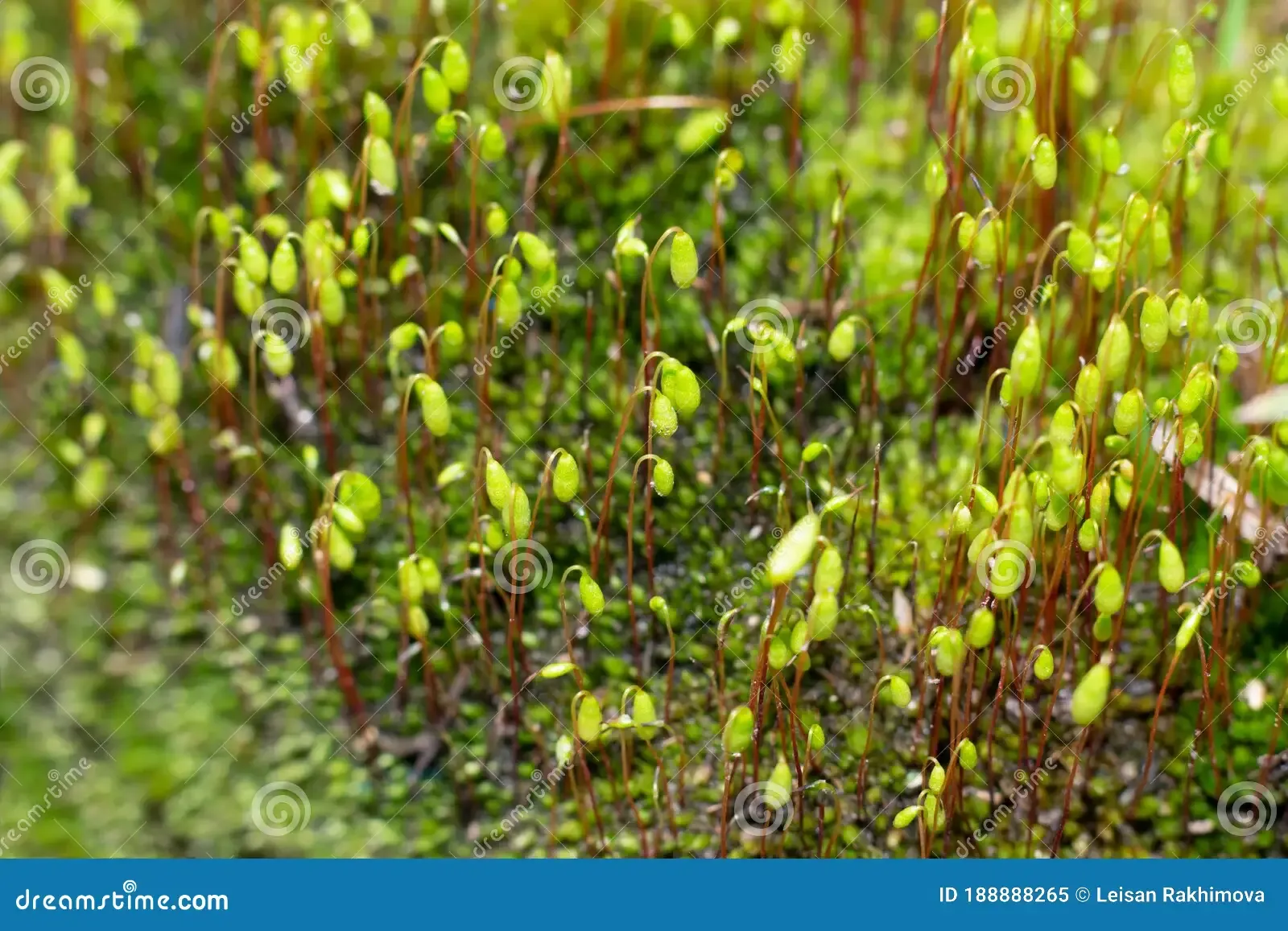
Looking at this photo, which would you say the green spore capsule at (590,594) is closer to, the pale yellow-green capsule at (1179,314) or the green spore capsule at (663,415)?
the green spore capsule at (663,415)

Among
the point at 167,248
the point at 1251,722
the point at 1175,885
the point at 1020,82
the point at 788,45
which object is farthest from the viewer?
the point at 167,248

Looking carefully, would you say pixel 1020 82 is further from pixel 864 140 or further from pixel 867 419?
pixel 867 419

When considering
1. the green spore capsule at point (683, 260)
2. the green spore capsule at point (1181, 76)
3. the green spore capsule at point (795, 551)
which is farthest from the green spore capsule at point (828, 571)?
the green spore capsule at point (1181, 76)

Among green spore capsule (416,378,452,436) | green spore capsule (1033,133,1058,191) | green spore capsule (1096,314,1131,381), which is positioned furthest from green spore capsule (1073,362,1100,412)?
green spore capsule (416,378,452,436)

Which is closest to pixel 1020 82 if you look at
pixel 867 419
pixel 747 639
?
pixel 867 419

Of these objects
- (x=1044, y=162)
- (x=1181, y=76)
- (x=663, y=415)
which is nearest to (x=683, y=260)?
(x=663, y=415)

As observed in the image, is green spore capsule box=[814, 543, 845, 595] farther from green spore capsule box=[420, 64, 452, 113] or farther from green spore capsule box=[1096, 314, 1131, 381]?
green spore capsule box=[420, 64, 452, 113]

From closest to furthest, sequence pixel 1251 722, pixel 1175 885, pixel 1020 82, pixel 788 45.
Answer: pixel 1175 885
pixel 1251 722
pixel 788 45
pixel 1020 82
